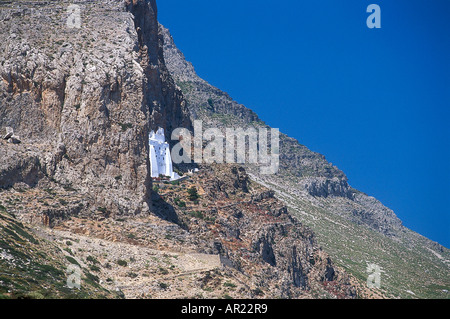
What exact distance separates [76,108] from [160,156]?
19732 mm

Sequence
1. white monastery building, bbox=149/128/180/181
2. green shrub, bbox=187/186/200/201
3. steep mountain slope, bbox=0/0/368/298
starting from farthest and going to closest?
white monastery building, bbox=149/128/180/181
green shrub, bbox=187/186/200/201
steep mountain slope, bbox=0/0/368/298

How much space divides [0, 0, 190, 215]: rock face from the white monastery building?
13176 mm

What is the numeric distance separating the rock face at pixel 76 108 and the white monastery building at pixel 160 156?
13176 mm

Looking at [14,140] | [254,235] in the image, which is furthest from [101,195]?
[254,235]

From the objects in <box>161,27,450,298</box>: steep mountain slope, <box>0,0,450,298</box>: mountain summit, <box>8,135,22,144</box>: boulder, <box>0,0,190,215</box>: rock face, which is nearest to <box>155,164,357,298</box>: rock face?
<box>0,0,450,298</box>: mountain summit

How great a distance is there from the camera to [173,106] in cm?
8938

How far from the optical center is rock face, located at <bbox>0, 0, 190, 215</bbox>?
55.1 m

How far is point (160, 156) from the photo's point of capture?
76.8 metres

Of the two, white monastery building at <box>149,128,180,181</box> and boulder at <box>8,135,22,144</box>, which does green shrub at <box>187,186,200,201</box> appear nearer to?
white monastery building at <box>149,128,180,181</box>

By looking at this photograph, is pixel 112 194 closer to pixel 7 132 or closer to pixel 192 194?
pixel 7 132

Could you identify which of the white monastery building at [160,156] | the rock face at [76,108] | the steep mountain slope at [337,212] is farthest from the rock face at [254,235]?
the steep mountain slope at [337,212]

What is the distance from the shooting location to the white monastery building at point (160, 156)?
74.5m

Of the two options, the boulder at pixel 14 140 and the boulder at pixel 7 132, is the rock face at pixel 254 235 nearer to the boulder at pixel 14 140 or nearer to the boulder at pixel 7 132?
the boulder at pixel 14 140
